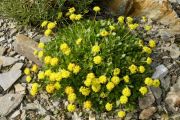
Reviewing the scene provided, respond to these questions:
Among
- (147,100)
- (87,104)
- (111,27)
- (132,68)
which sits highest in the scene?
(111,27)

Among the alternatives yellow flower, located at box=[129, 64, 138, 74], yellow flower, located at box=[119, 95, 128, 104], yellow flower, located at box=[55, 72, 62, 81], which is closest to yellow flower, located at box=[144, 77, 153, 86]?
yellow flower, located at box=[129, 64, 138, 74]

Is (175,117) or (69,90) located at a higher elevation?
(69,90)

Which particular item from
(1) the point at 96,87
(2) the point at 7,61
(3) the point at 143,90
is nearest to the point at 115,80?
(1) the point at 96,87

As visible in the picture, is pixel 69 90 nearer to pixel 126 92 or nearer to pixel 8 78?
pixel 126 92

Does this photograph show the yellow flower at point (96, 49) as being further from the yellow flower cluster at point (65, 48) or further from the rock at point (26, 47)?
the rock at point (26, 47)

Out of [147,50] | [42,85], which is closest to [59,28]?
[42,85]

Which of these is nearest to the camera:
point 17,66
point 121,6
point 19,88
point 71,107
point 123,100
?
point 123,100
